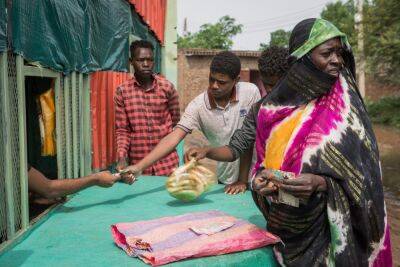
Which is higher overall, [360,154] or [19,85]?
[19,85]

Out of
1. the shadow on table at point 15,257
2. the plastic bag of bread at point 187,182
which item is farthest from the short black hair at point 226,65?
the shadow on table at point 15,257

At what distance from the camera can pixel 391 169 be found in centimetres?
1075

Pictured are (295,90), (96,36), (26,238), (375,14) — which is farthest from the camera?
(375,14)

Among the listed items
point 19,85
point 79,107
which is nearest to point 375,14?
point 79,107

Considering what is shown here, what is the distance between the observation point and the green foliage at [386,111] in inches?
690

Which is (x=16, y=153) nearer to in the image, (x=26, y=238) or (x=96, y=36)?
(x=26, y=238)

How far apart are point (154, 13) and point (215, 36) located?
2343 centimetres

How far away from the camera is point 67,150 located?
3.05 m

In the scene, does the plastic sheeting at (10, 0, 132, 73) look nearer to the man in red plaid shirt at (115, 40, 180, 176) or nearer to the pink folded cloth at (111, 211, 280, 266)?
the man in red plaid shirt at (115, 40, 180, 176)

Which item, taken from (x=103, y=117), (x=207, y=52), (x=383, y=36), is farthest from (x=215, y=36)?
(x=103, y=117)

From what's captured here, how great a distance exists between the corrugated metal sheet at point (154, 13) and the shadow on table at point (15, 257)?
4.11m

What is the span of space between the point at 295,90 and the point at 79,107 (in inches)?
73.6

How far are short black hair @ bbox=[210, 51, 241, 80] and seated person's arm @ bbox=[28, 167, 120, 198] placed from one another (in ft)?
3.46

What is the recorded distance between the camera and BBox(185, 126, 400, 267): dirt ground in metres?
6.07
